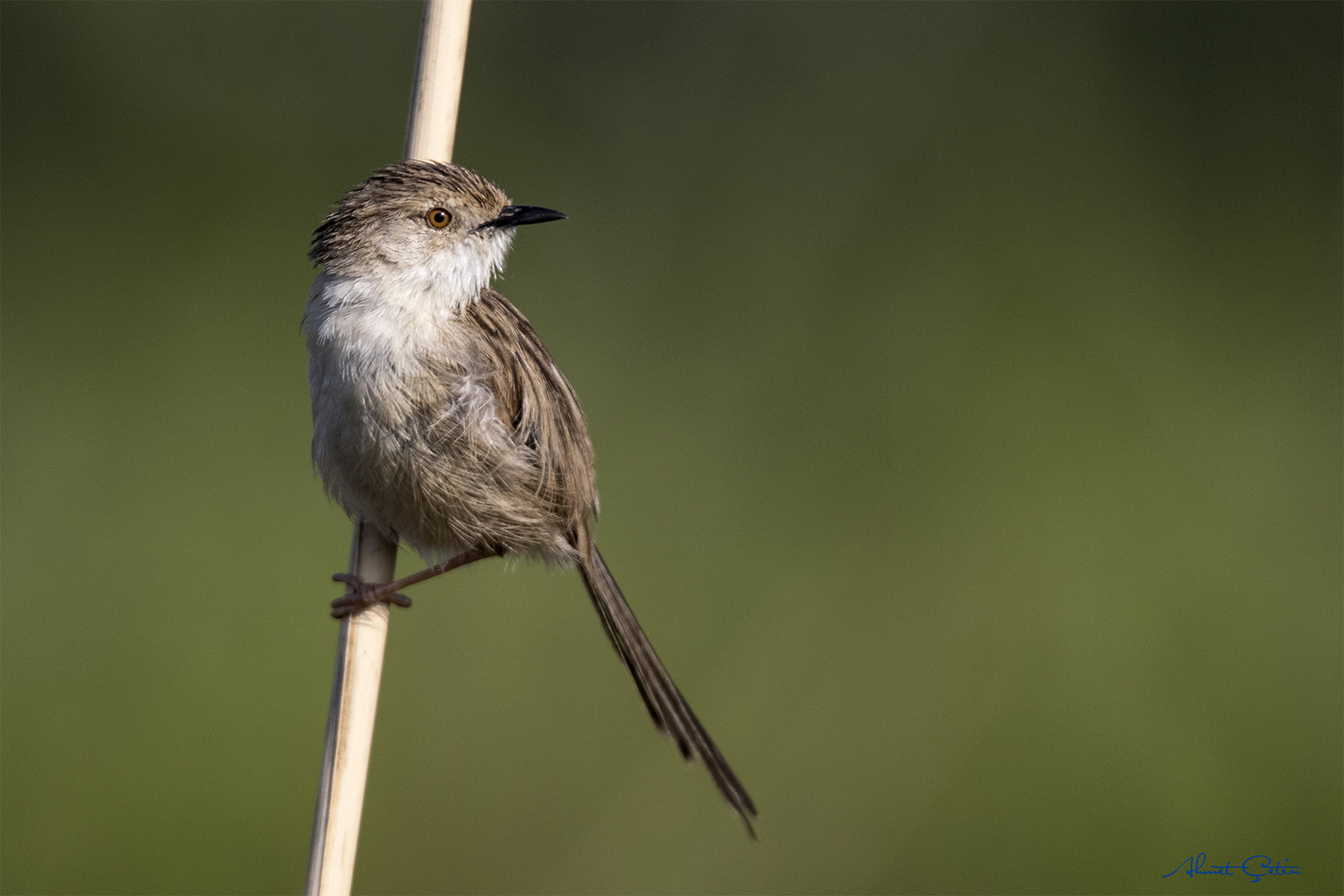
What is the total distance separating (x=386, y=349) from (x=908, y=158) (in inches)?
165

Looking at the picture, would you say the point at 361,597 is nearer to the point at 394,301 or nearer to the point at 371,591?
the point at 371,591

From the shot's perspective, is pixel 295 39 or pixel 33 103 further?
pixel 295 39

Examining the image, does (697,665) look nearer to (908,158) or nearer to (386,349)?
(386,349)

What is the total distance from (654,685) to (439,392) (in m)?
0.97

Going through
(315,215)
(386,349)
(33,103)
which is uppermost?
(33,103)

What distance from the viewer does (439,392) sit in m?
3.01

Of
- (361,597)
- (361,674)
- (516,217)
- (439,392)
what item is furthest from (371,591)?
(516,217)

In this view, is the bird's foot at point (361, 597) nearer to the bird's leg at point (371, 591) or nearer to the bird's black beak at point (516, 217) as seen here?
the bird's leg at point (371, 591)

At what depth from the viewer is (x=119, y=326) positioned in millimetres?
5609

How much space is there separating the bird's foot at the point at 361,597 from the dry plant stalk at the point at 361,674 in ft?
0.10

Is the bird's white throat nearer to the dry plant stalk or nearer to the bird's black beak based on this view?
the bird's black beak

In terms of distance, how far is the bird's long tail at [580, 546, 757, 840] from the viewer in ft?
9.68

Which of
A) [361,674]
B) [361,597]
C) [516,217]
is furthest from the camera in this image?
[516,217]

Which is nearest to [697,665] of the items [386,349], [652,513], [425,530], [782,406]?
[652,513]
